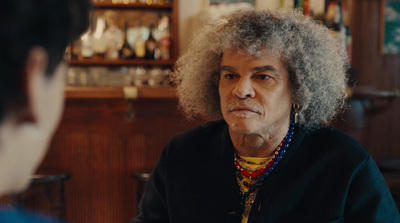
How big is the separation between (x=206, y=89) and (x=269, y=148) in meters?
0.34

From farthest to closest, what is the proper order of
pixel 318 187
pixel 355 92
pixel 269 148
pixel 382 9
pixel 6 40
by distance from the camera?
pixel 382 9
pixel 355 92
pixel 269 148
pixel 318 187
pixel 6 40

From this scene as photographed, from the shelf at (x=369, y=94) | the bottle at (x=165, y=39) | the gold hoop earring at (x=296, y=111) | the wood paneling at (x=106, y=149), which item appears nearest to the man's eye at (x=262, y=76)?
the gold hoop earring at (x=296, y=111)

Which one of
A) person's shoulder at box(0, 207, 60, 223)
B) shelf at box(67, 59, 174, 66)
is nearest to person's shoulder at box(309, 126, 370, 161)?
person's shoulder at box(0, 207, 60, 223)

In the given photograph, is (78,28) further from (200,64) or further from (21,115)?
(200,64)

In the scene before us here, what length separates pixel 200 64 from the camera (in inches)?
64.1

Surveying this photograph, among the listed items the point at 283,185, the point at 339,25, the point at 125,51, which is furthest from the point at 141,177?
the point at 339,25

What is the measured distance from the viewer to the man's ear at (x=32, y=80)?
0.37 meters

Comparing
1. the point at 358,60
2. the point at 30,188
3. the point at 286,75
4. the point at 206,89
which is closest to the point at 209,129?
the point at 206,89

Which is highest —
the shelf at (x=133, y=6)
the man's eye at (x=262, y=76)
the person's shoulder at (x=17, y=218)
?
the shelf at (x=133, y=6)

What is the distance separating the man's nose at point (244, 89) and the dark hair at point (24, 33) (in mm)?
1055

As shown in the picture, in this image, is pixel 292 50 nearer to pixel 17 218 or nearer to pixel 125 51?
pixel 17 218

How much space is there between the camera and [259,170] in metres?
1.42

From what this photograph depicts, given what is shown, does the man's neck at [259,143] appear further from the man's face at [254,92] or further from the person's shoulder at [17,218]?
the person's shoulder at [17,218]

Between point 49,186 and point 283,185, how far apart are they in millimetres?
1958
